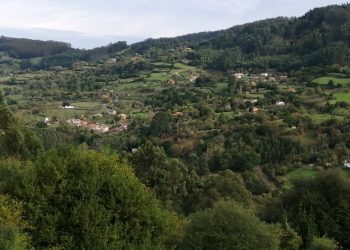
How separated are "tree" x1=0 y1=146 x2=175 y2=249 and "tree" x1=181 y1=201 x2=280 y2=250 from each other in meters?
1.57

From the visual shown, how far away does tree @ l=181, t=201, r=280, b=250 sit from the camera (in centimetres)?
1680

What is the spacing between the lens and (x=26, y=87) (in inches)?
4112

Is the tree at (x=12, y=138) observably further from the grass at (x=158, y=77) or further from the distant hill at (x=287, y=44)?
the grass at (x=158, y=77)

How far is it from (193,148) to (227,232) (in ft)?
109

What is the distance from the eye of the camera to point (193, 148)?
50.0 metres

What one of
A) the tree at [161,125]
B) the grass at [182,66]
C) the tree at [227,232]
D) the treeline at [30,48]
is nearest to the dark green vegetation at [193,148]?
the tree at [227,232]

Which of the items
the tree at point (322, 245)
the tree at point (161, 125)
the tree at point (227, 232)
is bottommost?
the tree at point (161, 125)

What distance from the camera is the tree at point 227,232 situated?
16.8m

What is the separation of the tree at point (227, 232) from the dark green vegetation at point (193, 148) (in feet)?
0.14

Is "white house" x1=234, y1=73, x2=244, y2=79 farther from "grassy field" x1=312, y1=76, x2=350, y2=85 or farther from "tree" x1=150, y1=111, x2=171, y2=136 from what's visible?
"tree" x1=150, y1=111, x2=171, y2=136

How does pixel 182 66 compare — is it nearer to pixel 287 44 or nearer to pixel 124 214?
pixel 287 44

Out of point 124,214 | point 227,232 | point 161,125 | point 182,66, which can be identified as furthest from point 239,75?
point 227,232

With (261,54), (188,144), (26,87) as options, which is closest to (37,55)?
(26,87)

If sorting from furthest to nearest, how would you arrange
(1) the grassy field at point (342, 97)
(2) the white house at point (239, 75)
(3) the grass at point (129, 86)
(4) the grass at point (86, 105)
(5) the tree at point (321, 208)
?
(3) the grass at point (129, 86) → (2) the white house at point (239, 75) → (4) the grass at point (86, 105) → (1) the grassy field at point (342, 97) → (5) the tree at point (321, 208)
